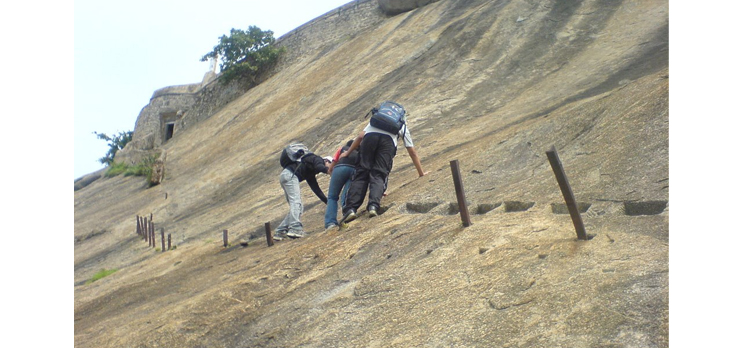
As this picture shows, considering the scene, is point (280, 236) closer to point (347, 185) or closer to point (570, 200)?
point (347, 185)

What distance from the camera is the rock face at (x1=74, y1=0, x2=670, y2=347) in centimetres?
510

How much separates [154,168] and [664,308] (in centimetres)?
2008

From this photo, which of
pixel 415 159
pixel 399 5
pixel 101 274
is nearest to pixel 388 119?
pixel 415 159

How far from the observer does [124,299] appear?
9469 mm

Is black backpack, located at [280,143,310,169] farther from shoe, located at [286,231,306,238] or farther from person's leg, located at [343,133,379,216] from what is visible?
person's leg, located at [343,133,379,216]

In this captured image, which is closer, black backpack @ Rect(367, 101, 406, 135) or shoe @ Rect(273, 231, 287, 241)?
black backpack @ Rect(367, 101, 406, 135)

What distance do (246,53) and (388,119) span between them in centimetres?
2181

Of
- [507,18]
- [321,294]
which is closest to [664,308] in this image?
[321,294]

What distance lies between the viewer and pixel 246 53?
96.8 ft

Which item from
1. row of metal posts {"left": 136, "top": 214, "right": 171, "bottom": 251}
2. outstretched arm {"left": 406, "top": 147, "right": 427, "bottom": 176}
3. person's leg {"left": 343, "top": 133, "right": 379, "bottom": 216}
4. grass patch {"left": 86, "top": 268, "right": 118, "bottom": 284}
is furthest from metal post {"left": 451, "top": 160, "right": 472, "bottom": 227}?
grass patch {"left": 86, "top": 268, "right": 118, "bottom": 284}

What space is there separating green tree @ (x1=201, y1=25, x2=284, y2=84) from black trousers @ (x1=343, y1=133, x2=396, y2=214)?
20661 millimetres

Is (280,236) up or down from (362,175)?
down

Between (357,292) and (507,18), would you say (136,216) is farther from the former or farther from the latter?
(357,292)

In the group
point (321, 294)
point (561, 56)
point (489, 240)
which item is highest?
point (561, 56)
